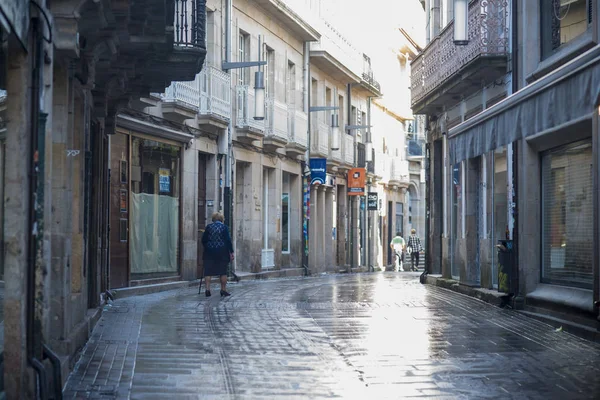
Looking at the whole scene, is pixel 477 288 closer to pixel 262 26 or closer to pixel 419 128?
pixel 262 26

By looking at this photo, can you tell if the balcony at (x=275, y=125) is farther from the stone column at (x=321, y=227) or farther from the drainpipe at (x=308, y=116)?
the stone column at (x=321, y=227)

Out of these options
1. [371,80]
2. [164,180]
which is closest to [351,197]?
[371,80]

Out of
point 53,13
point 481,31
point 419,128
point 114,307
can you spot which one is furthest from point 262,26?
point 419,128

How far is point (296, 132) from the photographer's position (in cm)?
3469

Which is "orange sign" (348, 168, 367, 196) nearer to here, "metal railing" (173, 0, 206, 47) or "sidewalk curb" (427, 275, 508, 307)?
"sidewalk curb" (427, 275, 508, 307)

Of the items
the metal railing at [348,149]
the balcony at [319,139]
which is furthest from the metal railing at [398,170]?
the balcony at [319,139]

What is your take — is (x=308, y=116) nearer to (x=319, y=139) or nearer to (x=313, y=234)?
(x=319, y=139)

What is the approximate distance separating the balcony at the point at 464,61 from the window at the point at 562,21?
2682 millimetres

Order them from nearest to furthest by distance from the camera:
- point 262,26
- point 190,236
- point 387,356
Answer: point 387,356 → point 190,236 → point 262,26

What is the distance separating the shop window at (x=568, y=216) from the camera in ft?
43.9

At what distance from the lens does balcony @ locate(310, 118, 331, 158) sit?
3869 cm

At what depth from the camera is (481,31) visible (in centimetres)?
1939

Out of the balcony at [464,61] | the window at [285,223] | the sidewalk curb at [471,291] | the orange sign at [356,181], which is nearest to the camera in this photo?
the sidewalk curb at [471,291]

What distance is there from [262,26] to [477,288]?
14.5m
